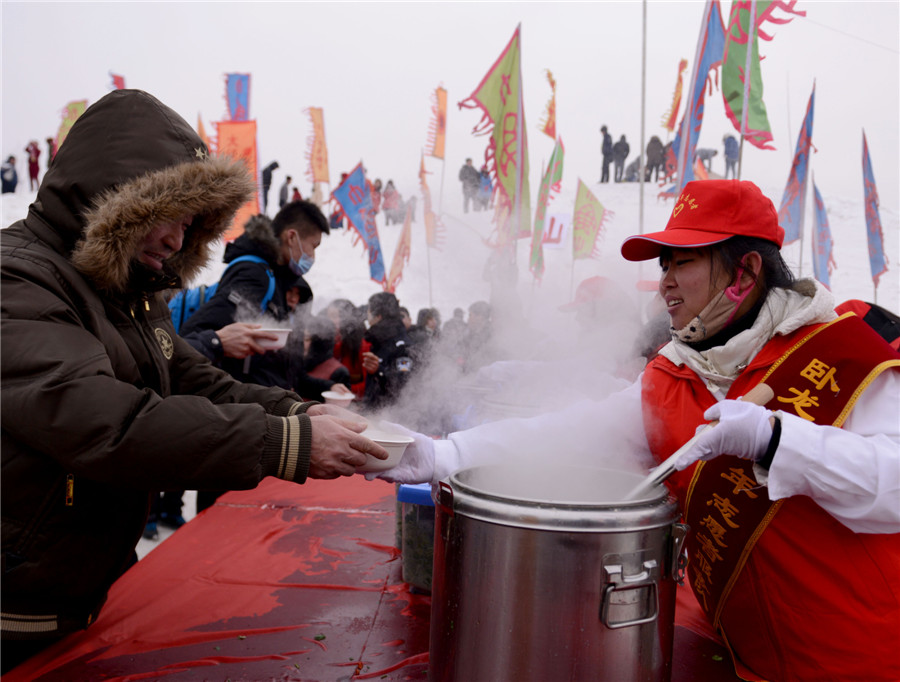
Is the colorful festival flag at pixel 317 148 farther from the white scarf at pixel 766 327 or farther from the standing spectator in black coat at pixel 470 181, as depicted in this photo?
the white scarf at pixel 766 327

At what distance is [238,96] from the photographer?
14.3 meters

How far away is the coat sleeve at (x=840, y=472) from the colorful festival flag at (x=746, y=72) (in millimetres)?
6390

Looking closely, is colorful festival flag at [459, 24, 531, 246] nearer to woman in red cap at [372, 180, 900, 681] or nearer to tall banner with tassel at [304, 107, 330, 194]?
woman in red cap at [372, 180, 900, 681]

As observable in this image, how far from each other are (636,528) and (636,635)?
228 millimetres

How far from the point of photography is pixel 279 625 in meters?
1.90

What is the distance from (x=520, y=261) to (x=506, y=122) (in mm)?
6972

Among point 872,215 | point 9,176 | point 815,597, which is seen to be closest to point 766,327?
point 815,597

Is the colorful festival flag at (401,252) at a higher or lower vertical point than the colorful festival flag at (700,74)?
lower

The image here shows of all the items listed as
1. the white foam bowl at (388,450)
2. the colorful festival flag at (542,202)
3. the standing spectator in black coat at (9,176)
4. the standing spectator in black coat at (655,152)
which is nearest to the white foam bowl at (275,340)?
the white foam bowl at (388,450)

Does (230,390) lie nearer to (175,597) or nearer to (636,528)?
(175,597)

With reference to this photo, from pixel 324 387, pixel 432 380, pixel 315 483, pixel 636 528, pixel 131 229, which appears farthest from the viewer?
pixel 324 387

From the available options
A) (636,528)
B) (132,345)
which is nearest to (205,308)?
(132,345)

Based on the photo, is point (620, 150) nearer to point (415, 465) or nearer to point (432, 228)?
point (432, 228)

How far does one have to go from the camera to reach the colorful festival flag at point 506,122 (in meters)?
7.52
